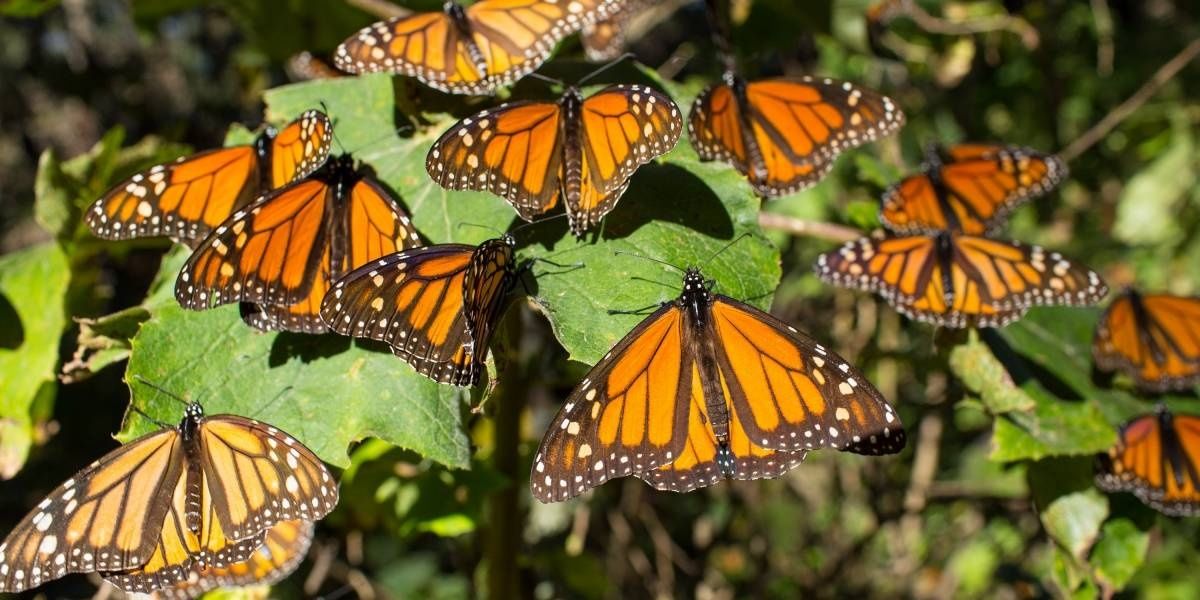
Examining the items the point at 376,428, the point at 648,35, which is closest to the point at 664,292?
the point at 376,428

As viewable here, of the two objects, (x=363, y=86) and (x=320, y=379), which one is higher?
(x=363, y=86)

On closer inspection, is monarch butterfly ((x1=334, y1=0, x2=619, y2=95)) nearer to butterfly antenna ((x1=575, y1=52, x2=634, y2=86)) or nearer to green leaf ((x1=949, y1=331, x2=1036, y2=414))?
butterfly antenna ((x1=575, y1=52, x2=634, y2=86))

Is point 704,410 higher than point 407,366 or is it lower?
lower

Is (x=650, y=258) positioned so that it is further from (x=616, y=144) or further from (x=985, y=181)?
(x=985, y=181)

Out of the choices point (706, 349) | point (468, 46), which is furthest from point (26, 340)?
point (706, 349)

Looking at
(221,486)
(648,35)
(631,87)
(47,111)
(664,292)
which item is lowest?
(47,111)

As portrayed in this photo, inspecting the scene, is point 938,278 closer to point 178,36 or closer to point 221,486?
point 221,486

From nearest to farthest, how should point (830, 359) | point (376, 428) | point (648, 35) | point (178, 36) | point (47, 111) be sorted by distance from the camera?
point (376, 428) < point (830, 359) < point (648, 35) < point (47, 111) < point (178, 36)

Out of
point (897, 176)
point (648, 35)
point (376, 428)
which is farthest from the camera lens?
point (648, 35)

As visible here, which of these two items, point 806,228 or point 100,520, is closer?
point 100,520
